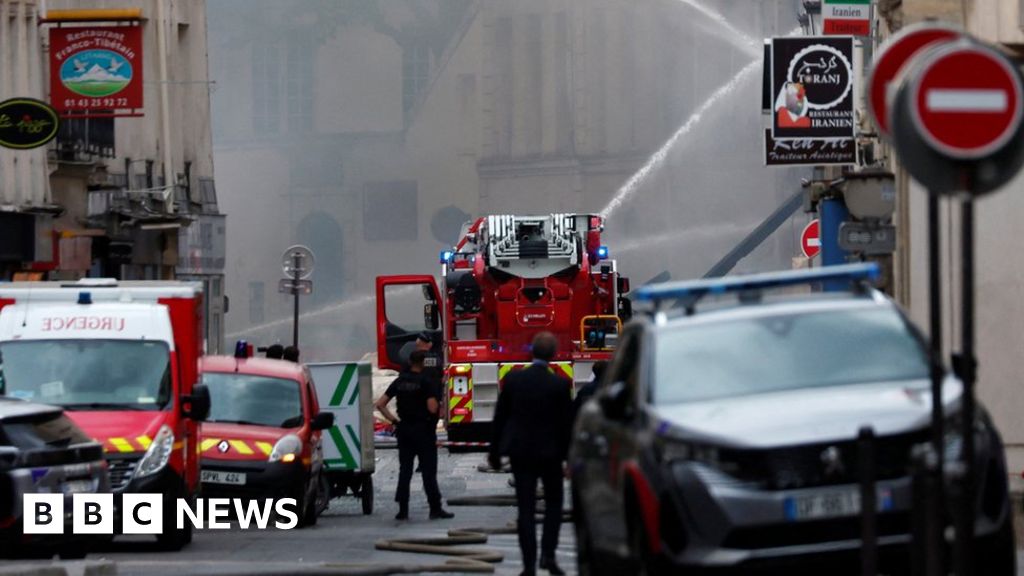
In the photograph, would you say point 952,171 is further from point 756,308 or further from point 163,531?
point 163,531

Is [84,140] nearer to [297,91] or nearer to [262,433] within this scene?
[262,433]

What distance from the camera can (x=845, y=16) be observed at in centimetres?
2786

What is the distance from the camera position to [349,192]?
283 ft

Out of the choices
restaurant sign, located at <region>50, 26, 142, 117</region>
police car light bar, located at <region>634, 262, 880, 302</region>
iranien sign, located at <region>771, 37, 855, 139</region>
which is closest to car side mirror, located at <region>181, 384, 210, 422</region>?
police car light bar, located at <region>634, 262, 880, 302</region>

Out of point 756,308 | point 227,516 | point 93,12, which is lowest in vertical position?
point 227,516

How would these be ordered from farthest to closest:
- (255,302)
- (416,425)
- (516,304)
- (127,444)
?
1. (255,302)
2. (516,304)
3. (416,425)
4. (127,444)

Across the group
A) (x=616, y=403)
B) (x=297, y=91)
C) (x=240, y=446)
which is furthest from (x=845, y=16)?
(x=297, y=91)

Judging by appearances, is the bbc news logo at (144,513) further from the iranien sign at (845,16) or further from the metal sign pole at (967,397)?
the iranien sign at (845,16)

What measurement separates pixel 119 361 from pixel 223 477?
274 centimetres

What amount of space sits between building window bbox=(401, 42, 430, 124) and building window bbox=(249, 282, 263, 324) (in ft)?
32.1

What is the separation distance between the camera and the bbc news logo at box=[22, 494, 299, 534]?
15.6 m

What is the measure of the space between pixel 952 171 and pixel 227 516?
14357mm

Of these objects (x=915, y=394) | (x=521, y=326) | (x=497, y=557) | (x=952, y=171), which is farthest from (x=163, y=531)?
(x=521, y=326)

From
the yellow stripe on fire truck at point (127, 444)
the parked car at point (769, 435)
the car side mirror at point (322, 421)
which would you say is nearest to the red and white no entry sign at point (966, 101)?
the parked car at point (769, 435)
